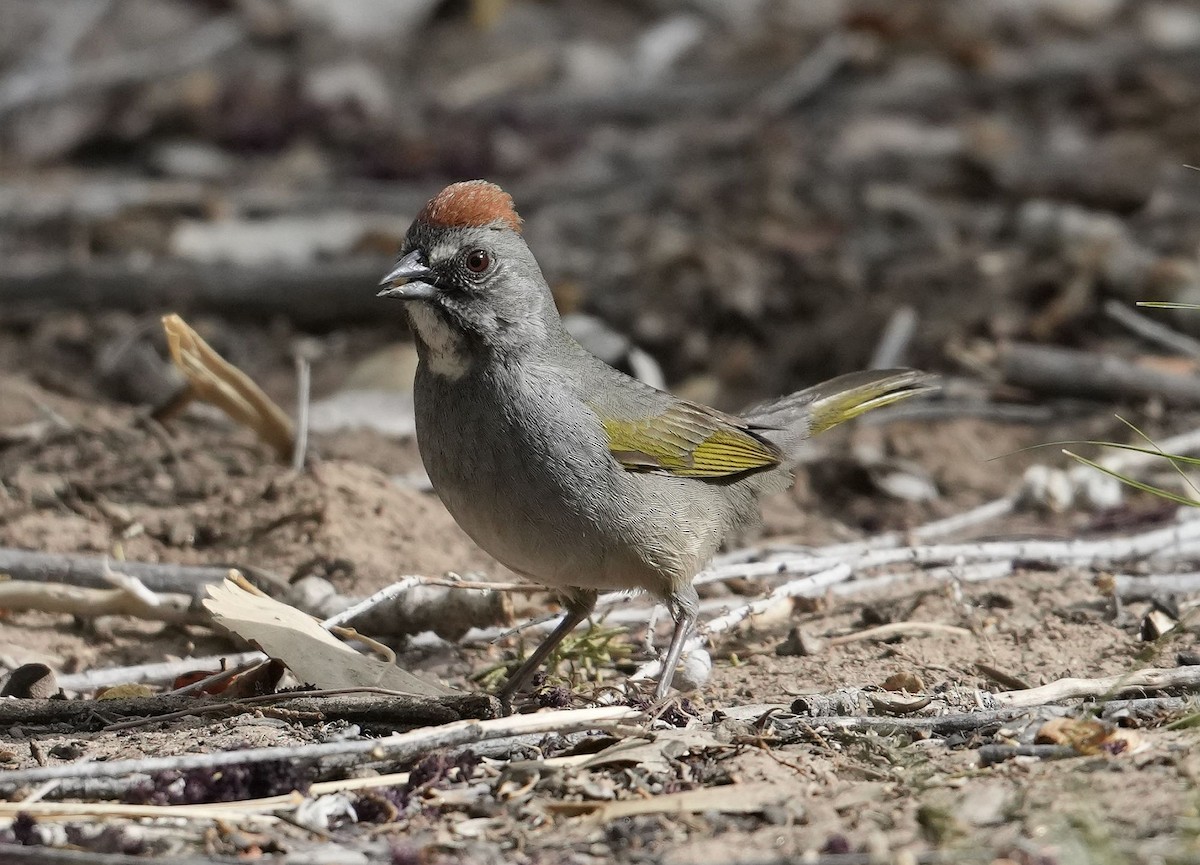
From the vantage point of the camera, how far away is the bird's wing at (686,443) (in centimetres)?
450

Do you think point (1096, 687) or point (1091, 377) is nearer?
point (1096, 687)

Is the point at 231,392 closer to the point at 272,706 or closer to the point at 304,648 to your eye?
the point at 304,648

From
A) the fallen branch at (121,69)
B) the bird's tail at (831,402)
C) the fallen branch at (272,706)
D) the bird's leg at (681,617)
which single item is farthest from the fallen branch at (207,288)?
the fallen branch at (272,706)

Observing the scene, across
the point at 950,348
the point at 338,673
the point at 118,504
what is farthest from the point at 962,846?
the point at 950,348

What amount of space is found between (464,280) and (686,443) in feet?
3.02

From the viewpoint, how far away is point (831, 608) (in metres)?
5.08

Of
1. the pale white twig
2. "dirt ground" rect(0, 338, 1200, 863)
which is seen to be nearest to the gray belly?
the pale white twig

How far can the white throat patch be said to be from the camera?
4.34m

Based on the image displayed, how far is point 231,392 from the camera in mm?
5766

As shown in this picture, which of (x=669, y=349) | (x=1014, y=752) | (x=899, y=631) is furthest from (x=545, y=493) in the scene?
(x=669, y=349)

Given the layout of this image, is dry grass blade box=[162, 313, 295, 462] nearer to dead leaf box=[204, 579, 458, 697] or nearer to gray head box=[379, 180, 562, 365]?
gray head box=[379, 180, 562, 365]

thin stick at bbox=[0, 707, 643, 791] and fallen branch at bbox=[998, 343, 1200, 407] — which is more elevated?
fallen branch at bbox=[998, 343, 1200, 407]

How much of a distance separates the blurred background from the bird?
2603 millimetres

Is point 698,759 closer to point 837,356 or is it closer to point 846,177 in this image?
point 837,356
